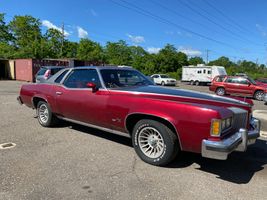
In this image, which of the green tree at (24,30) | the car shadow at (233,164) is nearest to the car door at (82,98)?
the car shadow at (233,164)

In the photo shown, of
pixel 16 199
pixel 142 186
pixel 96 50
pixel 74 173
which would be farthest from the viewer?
pixel 96 50

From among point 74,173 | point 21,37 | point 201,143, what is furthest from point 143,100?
point 21,37

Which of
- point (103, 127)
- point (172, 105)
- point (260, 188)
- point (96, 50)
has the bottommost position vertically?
point (260, 188)

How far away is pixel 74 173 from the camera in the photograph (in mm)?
4070

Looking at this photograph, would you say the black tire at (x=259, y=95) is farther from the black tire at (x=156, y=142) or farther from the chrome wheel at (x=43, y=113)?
the black tire at (x=156, y=142)

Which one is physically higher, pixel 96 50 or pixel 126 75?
pixel 96 50

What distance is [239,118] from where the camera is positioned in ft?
14.0

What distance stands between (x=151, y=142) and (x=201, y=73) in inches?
1309

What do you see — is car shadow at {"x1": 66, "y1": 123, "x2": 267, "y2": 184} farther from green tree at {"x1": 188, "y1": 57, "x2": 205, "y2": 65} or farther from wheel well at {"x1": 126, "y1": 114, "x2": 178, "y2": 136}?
green tree at {"x1": 188, "y1": 57, "x2": 205, "y2": 65}

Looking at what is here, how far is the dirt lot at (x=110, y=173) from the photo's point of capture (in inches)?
139

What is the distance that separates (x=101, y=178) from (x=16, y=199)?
1150 millimetres

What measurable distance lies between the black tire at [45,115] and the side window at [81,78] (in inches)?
38.0

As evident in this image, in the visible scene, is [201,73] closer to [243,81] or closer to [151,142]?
[243,81]

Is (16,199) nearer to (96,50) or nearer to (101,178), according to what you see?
(101,178)
